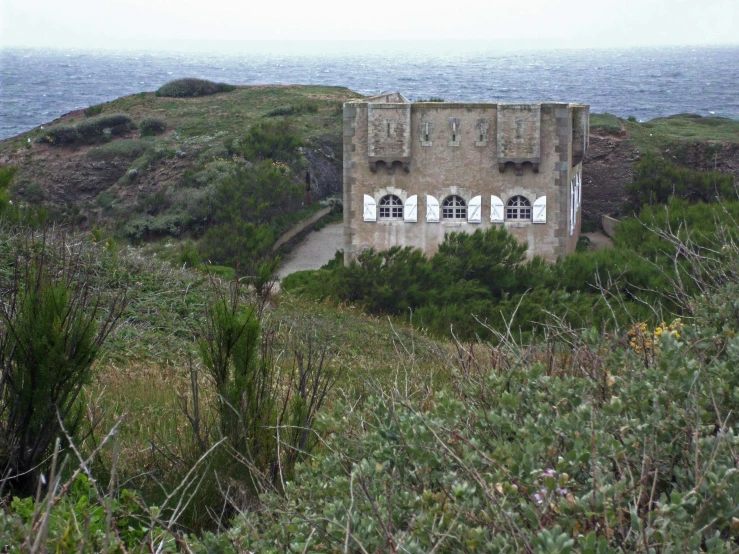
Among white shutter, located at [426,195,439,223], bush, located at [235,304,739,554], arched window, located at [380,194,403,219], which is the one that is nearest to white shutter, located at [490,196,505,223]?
white shutter, located at [426,195,439,223]

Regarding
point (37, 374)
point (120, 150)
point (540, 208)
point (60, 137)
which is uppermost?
point (37, 374)

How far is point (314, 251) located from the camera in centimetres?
2902

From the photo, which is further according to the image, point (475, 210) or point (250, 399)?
point (475, 210)

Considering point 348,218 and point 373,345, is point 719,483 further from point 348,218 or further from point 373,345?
point 348,218

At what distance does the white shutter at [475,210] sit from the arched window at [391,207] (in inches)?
68.0

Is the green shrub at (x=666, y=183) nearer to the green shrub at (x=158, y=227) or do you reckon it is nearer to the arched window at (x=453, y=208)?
the arched window at (x=453, y=208)

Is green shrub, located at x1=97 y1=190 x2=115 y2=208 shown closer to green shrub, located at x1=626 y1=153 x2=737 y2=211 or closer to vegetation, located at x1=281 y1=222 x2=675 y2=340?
vegetation, located at x1=281 y1=222 x2=675 y2=340

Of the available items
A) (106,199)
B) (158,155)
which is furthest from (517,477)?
(158,155)

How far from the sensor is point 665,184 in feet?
100

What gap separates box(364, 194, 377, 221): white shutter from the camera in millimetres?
23281

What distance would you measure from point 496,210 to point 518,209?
614 mm

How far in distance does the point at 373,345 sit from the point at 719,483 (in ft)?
35.7

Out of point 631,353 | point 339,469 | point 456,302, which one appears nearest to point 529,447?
point 339,469

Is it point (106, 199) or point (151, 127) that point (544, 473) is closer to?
point (106, 199)
